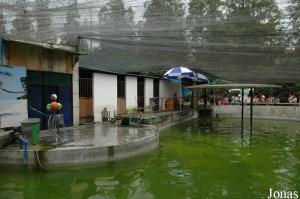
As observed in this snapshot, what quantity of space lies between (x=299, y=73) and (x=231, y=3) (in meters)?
5.87

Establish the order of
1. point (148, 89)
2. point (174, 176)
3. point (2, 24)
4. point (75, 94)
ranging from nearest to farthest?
point (174, 176), point (2, 24), point (75, 94), point (148, 89)

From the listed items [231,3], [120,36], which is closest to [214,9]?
[231,3]

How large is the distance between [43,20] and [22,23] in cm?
62

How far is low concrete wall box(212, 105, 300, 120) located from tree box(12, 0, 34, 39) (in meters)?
19.8

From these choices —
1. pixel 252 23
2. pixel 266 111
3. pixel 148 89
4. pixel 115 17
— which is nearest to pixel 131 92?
pixel 148 89

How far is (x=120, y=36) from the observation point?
37.9ft

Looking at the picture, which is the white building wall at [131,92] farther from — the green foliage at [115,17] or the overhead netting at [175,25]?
the green foliage at [115,17]

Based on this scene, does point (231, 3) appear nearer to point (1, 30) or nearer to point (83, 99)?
point (1, 30)

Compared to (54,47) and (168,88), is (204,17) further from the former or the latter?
(168,88)

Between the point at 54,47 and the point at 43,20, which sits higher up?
the point at 43,20

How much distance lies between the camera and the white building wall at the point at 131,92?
66.1ft

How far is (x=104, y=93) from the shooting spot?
1781cm

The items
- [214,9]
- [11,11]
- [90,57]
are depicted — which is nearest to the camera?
[11,11]

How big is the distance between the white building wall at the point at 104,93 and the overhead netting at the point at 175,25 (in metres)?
4.16
